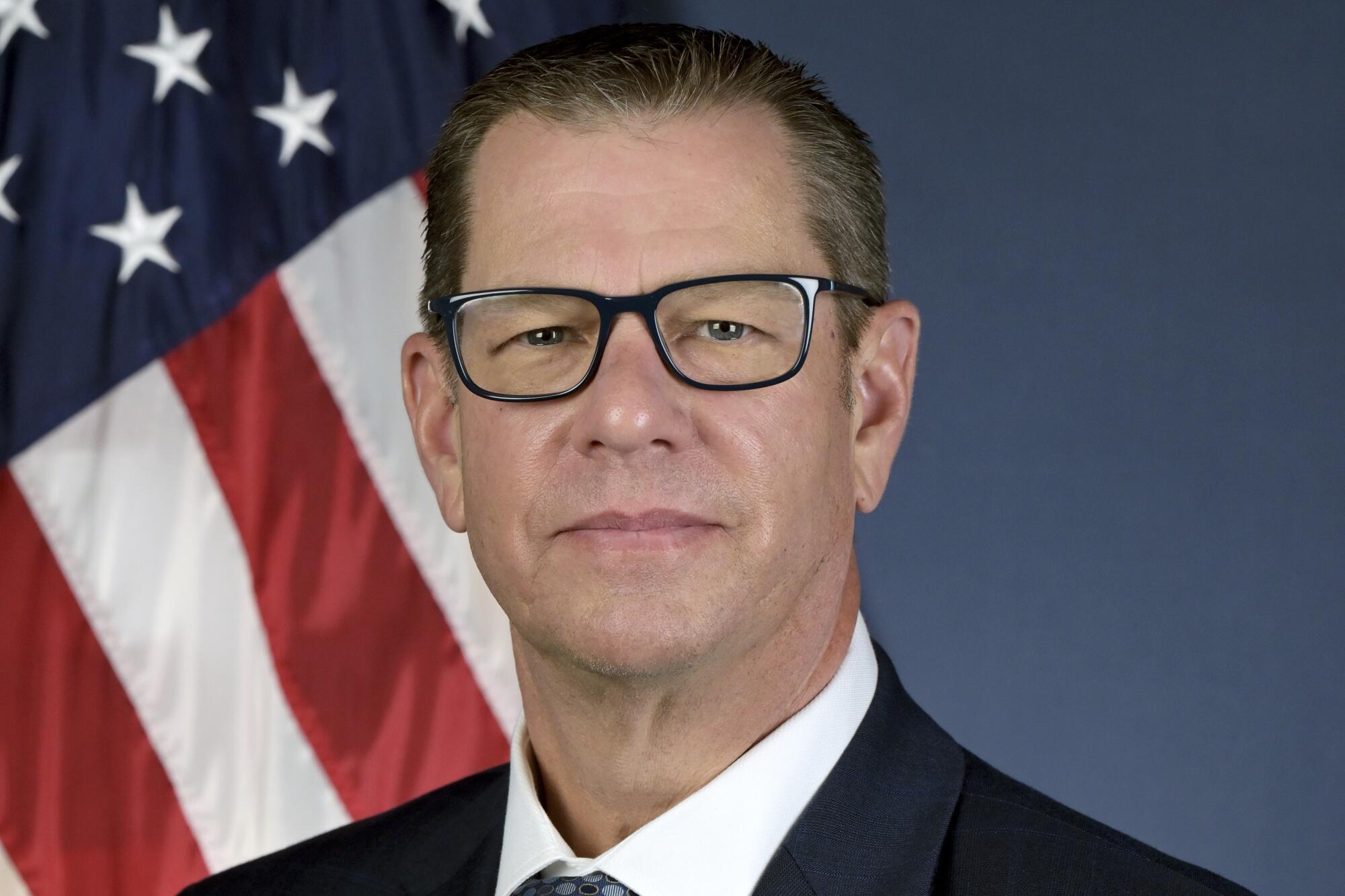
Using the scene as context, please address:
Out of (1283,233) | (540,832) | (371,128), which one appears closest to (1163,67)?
(1283,233)

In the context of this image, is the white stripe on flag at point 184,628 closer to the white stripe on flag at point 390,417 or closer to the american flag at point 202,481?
the american flag at point 202,481

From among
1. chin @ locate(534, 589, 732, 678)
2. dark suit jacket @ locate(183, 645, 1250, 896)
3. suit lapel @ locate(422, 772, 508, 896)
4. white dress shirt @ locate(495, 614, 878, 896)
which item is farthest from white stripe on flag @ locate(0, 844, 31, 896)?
chin @ locate(534, 589, 732, 678)

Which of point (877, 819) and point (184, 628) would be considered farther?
point (184, 628)

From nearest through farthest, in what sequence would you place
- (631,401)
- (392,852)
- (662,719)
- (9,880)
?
1. (631,401)
2. (662,719)
3. (392,852)
4. (9,880)

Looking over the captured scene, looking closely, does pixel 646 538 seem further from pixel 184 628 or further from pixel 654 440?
pixel 184 628

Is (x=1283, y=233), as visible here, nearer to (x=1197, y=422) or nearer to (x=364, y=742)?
(x=1197, y=422)

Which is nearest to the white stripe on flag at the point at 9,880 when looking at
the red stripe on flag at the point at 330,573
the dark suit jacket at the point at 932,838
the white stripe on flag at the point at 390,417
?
the red stripe on flag at the point at 330,573

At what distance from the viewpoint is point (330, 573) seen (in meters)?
2.91

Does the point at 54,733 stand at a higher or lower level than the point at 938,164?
lower

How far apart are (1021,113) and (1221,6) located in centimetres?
41

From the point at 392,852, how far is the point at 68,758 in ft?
4.09

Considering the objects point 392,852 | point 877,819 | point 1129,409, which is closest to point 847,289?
point 877,819

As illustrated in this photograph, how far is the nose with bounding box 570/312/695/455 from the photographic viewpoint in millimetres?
1403

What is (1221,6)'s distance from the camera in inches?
113
